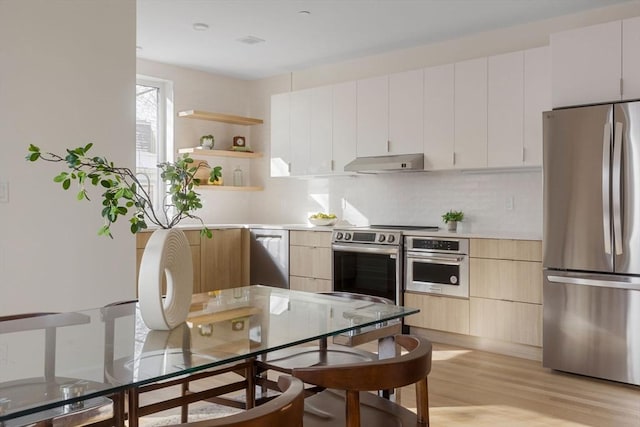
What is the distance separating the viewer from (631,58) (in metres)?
3.88

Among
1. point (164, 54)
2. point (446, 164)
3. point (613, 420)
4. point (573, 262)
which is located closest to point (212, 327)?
point (613, 420)

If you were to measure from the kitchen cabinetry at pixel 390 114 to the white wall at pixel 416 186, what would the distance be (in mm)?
377

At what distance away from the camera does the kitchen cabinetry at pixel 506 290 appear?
4.37 metres

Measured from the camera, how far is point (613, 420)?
10.4 ft

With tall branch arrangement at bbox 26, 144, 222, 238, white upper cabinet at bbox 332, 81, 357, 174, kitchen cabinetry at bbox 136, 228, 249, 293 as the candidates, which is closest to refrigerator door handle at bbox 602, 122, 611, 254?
white upper cabinet at bbox 332, 81, 357, 174

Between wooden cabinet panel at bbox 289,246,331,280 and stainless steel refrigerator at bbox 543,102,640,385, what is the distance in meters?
2.14

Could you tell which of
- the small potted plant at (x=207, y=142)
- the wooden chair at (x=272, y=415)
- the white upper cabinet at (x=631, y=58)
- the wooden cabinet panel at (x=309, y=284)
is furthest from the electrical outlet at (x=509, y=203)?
the wooden chair at (x=272, y=415)

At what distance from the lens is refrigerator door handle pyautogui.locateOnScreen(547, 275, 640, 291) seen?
373 cm

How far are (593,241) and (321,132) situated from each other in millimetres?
2989

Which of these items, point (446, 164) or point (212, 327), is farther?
point (446, 164)

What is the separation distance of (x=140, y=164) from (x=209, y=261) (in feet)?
4.39

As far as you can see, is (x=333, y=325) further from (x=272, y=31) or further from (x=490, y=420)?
(x=272, y=31)

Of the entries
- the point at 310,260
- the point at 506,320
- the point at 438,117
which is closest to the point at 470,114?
the point at 438,117

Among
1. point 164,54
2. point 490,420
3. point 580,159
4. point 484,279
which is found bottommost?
point 490,420
